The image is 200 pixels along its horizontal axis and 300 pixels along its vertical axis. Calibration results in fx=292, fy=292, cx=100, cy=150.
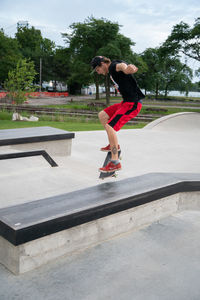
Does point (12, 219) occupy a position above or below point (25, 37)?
below

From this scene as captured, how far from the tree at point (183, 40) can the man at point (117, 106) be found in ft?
105

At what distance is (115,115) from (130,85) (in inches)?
18.0

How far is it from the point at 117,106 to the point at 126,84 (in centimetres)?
40

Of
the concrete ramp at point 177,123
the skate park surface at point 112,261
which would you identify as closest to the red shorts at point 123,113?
the skate park surface at point 112,261

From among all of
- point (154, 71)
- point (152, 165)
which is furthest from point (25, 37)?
point (152, 165)

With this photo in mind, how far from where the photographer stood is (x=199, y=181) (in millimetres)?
4168

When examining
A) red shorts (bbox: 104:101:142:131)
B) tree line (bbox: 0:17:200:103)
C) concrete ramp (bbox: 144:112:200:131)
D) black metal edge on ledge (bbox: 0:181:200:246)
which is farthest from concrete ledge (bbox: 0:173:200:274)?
tree line (bbox: 0:17:200:103)

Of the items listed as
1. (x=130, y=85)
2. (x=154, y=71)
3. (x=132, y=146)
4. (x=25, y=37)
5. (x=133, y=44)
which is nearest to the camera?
(x=130, y=85)

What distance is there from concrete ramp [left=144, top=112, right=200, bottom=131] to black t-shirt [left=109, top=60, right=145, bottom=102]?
8.81 meters

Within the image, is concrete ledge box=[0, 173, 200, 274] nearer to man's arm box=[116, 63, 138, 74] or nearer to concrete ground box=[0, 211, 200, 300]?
concrete ground box=[0, 211, 200, 300]

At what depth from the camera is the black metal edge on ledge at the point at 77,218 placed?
2.48 meters

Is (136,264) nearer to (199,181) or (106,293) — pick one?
(106,293)

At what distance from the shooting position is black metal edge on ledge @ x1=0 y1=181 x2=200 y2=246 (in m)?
2.48

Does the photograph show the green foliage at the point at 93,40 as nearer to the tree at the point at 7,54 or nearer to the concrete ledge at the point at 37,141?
the tree at the point at 7,54
